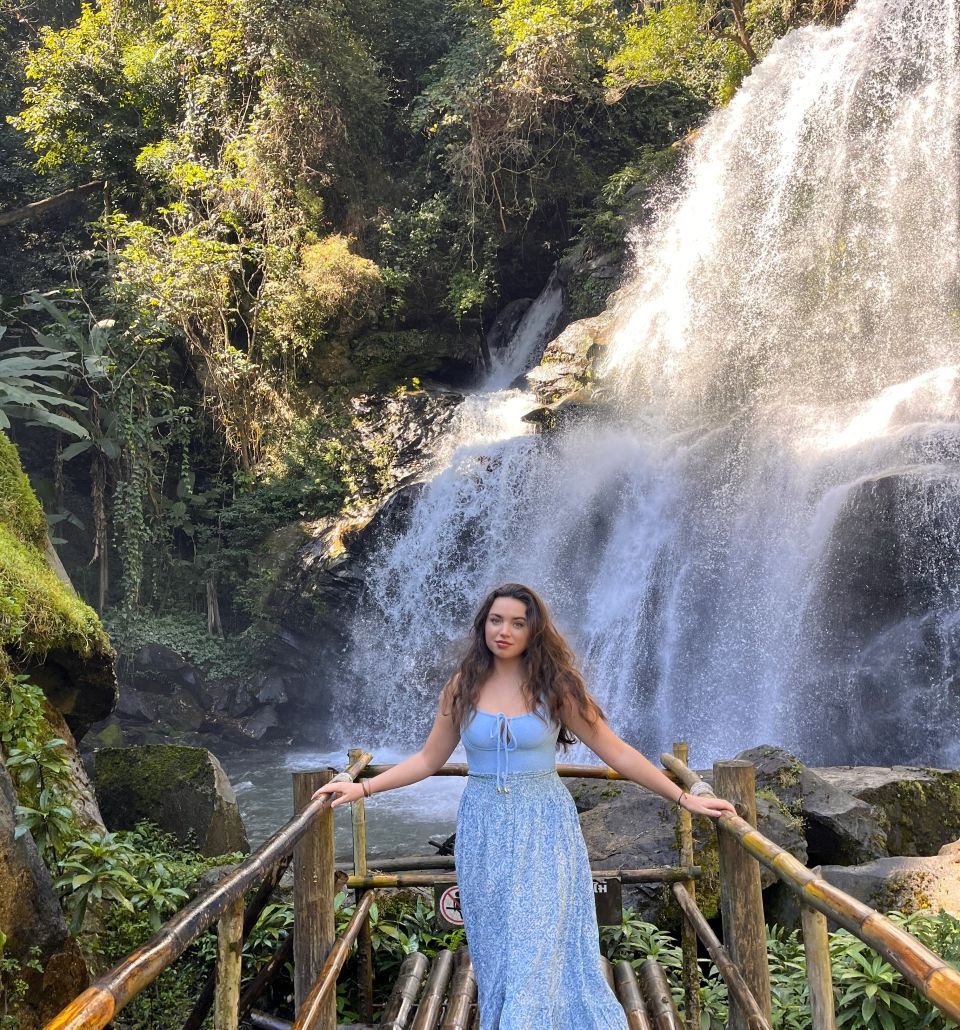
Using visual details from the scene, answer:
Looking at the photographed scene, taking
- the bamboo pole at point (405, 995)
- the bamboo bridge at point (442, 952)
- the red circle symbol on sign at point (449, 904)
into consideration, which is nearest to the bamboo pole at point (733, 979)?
the bamboo bridge at point (442, 952)

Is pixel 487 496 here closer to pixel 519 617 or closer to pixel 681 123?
pixel 681 123

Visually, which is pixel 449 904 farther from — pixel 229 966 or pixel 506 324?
pixel 506 324

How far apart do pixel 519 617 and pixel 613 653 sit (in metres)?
8.69

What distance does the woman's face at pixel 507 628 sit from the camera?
8.70 ft

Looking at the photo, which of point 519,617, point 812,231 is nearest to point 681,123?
point 812,231

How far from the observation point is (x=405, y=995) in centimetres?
325

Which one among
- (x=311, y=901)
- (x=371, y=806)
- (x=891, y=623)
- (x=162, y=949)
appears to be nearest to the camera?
(x=162, y=949)

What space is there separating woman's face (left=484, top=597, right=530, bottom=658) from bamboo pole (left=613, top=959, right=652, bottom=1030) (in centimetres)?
122

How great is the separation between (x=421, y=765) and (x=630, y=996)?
119 centimetres

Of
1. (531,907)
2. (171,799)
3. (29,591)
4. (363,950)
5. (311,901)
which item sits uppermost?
(29,591)

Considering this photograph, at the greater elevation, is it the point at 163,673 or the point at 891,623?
the point at 891,623

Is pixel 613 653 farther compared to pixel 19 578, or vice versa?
pixel 613 653

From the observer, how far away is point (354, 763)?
365cm

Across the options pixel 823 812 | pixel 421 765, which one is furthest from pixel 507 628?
pixel 823 812
